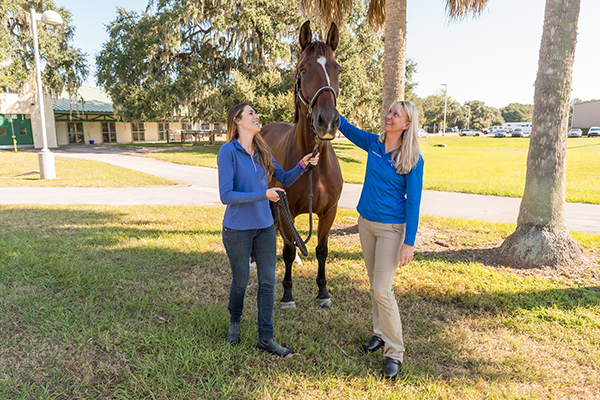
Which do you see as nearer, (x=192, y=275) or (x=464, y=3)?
(x=192, y=275)

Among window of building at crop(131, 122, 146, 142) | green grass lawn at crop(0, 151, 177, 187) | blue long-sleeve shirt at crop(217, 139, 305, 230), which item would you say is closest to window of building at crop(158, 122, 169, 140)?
window of building at crop(131, 122, 146, 142)

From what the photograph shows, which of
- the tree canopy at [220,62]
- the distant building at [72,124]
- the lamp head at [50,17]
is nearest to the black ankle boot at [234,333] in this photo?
the lamp head at [50,17]

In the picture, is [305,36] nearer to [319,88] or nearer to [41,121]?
[319,88]

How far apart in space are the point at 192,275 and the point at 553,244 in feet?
15.5

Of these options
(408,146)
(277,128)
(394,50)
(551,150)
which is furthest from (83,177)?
(551,150)

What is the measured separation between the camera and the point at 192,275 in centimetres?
464

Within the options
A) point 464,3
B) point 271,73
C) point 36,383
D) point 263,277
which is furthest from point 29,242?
point 271,73

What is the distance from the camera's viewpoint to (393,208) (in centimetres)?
280

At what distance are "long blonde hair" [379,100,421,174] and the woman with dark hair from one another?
0.95 meters

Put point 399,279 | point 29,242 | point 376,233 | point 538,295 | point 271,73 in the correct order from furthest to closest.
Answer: point 271,73 < point 29,242 < point 399,279 < point 538,295 < point 376,233

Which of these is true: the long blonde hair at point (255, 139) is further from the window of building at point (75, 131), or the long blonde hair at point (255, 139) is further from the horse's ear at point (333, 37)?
Result: the window of building at point (75, 131)

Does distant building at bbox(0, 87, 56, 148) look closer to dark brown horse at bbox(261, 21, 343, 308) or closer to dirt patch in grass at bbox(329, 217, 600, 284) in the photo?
dirt patch in grass at bbox(329, 217, 600, 284)

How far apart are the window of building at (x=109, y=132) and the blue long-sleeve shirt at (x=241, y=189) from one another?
39.7 metres

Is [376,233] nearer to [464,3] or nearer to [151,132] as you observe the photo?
[464,3]
